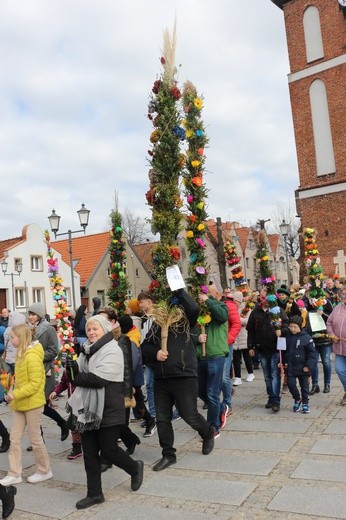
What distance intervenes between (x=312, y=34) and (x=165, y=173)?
831 inches

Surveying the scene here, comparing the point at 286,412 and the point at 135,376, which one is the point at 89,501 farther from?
the point at 286,412

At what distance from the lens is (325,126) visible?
2348 centimetres

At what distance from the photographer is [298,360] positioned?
7793 mm

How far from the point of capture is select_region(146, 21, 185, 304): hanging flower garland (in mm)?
6047

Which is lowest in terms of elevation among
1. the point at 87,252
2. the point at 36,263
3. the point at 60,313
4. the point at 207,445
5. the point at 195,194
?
the point at 207,445

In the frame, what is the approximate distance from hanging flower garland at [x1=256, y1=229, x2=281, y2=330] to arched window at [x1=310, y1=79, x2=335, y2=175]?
16.0 m

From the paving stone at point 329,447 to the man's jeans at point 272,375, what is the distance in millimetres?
1816

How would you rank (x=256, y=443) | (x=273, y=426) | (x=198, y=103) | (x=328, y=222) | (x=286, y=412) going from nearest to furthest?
(x=256, y=443), (x=273, y=426), (x=198, y=103), (x=286, y=412), (x=328, y=222)

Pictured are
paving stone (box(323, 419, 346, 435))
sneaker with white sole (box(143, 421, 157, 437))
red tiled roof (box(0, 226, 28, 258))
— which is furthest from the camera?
red tiled roof (box(0, 226, 28, 258))

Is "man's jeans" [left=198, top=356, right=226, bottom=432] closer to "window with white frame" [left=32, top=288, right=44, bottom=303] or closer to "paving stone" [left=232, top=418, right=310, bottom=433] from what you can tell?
"paving stone" [left=232, top=418, right=310, bottom=433]

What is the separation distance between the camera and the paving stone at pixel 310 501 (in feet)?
13.2

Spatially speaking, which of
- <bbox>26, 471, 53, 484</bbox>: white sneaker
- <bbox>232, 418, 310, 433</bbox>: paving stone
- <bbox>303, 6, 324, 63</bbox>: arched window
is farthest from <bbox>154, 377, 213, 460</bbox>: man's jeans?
<bbox>303, 6, 324, 63</bbox>: arched window

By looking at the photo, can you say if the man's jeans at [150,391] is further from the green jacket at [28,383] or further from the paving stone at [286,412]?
the green jacket at [28,383]

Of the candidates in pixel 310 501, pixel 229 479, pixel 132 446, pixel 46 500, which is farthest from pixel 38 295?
pixel 310 501
